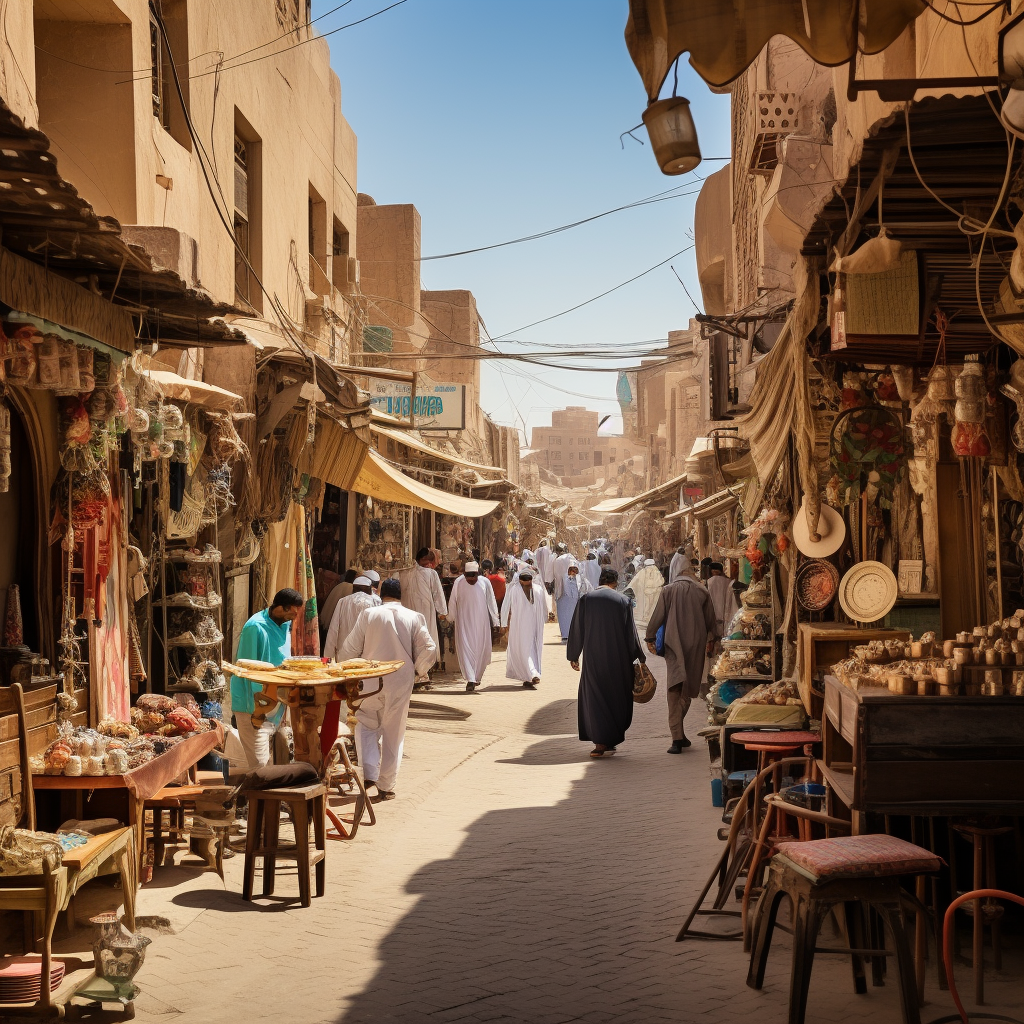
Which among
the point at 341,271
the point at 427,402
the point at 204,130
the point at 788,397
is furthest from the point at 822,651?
Answer: the point at 427,402

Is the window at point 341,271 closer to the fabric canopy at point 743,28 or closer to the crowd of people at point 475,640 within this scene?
the crowd of people at point 475,640

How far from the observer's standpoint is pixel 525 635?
15.5m

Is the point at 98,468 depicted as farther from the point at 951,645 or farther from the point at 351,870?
the point at 951,645

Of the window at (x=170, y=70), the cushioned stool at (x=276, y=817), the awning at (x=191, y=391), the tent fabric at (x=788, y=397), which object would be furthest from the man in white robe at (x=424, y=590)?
the cushioned stool at (x=276, y=817)

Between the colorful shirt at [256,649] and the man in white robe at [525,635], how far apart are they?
790 centimetres

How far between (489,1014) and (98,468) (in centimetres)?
335

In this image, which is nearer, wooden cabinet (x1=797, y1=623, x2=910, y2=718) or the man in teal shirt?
wooden cabinet (x1=797, y1=623, x2=910, y2=718)

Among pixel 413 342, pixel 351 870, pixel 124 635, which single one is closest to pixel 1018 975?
pixel 351 870

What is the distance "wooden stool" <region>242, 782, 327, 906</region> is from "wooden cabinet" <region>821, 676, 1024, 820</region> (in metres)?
2.94

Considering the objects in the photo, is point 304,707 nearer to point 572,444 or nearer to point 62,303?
point 62,303

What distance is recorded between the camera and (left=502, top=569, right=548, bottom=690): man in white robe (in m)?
15.5

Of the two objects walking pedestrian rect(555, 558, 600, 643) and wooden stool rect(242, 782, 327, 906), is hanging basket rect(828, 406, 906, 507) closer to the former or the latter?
wooden stool rect(242, 782, 327, 906)

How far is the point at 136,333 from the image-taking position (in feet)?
19.9

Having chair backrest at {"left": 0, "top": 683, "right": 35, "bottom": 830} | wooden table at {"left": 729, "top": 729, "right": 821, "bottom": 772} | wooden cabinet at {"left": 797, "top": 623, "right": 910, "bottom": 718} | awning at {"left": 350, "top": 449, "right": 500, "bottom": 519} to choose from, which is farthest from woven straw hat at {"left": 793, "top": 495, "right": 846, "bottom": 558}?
awning at {"left": 350, "top": 449, "right": 500, "bottom": 519}
